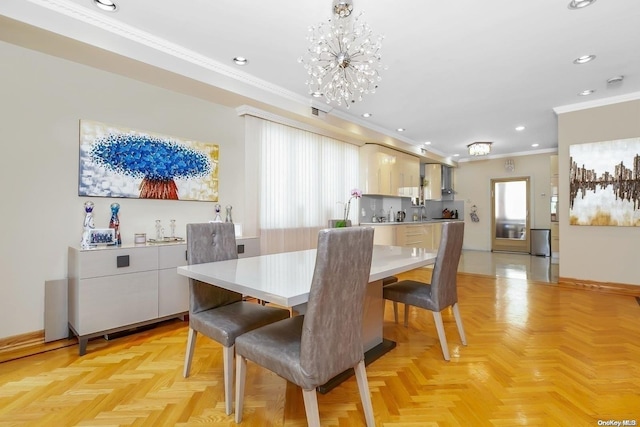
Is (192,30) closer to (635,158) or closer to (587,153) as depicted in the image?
(587,153)

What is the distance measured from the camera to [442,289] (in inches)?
90.3

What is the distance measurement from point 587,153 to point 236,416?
5268mm

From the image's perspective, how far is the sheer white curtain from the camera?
412cm

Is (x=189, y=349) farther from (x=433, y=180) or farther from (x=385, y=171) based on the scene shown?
(x=433, y=180)

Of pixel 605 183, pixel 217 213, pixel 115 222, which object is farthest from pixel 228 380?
pixel 605 183

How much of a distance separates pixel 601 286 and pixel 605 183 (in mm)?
1400

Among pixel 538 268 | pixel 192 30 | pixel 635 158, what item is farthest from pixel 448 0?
pixel 538 268

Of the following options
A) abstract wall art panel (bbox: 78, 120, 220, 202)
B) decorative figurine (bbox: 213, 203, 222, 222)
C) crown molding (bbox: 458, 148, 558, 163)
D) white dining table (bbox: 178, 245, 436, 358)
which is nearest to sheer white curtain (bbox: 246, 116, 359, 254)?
decorative figurine (bbox: 213, 203, 222, 222)

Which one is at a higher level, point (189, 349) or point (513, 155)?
point (513, 155)

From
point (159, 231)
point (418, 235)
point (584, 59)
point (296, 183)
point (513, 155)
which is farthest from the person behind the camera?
point (513, 155)

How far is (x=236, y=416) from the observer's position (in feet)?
5.17

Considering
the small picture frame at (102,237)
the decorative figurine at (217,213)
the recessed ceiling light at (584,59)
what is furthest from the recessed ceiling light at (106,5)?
the recessed ceiling light at (584,59)

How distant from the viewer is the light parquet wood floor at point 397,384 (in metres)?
1.62

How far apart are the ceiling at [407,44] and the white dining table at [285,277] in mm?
1887
